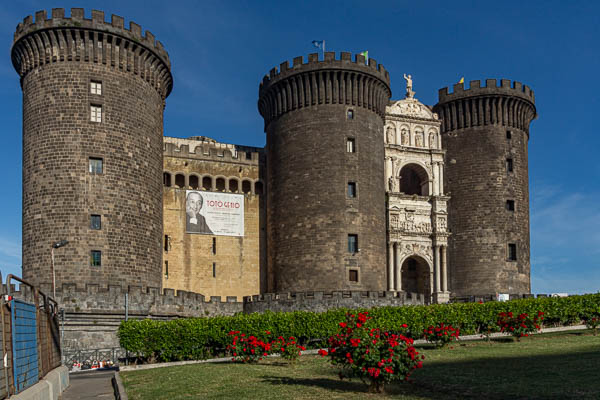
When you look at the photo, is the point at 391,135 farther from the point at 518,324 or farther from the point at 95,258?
the point at 518,324

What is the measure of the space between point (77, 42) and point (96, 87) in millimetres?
2816

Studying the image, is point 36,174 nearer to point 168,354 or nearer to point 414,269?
point 168,354

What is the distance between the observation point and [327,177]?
4547 cm

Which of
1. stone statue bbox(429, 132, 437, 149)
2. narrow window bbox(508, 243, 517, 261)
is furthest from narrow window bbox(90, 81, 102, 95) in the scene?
narrow window bbox(508, 243, 517, 261)

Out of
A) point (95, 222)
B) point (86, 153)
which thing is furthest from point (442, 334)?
point (86, 153)

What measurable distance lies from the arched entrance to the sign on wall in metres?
13.7

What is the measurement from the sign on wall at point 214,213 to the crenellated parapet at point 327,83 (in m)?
7.16

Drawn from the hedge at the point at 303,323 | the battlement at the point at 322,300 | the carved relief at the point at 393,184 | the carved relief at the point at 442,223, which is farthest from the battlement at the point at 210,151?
the hedge at the point at 303,323

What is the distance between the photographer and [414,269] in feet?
174

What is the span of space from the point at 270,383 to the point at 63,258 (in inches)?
890

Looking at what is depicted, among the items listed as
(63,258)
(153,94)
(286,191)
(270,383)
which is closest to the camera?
(270,383)

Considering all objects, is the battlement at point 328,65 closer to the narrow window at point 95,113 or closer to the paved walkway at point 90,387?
the narrow window at point 95,113

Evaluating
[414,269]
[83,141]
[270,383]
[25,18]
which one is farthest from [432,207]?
[270,383]

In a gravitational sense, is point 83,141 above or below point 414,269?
above
